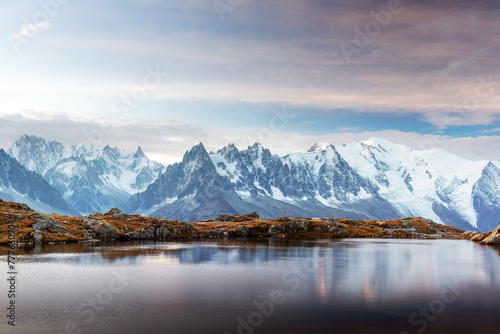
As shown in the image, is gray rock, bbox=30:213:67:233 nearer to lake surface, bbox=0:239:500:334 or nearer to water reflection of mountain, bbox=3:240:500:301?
water reflection of mountain, bbox=3:240:500:301

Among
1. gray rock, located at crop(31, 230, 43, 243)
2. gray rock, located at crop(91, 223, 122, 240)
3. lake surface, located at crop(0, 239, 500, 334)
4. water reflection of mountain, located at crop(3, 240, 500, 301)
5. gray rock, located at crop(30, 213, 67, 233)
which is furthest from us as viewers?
gray rock, located at crop(91, 223, 122, 240)

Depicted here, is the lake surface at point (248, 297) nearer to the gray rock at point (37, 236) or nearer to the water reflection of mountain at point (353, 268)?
the water reflection of mountain at point (353, 268)

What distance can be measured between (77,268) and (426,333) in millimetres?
74152

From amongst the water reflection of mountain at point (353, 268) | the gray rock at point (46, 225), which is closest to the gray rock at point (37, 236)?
the gray rock at point (46, 225)

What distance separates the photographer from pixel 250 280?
8306 cm

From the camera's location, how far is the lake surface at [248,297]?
2010 inches

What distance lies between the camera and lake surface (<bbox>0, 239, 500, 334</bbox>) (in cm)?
5106

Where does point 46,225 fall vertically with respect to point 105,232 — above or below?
above

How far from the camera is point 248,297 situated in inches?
2630

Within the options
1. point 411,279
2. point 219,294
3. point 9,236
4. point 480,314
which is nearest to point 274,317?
point 219,294

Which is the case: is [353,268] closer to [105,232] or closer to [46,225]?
[46,225]

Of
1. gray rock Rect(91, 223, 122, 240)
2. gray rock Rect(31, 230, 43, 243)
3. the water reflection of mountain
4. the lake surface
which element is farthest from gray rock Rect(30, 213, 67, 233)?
the lake surface

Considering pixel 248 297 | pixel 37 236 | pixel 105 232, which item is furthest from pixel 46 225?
pixel 248 297

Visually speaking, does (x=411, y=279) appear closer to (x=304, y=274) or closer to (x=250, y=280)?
(x=304, y=274)
